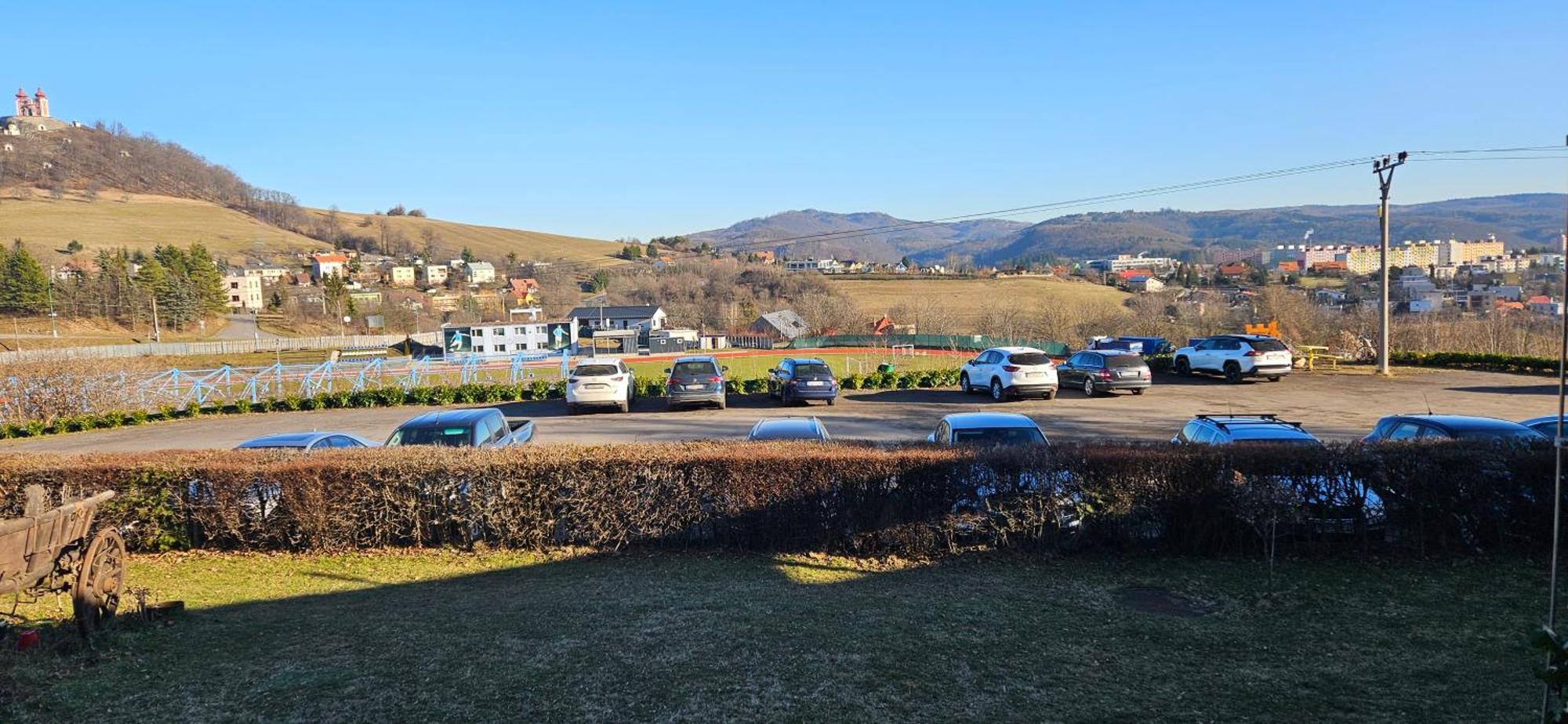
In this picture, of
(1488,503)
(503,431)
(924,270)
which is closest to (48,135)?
(924,270)

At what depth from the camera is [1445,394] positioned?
2502 centimetres

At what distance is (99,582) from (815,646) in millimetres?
5566

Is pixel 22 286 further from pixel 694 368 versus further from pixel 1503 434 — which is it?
pixel 1503 434

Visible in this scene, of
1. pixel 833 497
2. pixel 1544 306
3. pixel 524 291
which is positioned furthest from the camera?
pixel 524 291

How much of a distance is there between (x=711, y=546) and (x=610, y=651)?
124 inches

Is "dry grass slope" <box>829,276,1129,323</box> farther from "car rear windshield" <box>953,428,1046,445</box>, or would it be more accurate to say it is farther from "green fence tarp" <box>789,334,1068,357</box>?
"car rear windshield" <box>953,428,1046,445</box>

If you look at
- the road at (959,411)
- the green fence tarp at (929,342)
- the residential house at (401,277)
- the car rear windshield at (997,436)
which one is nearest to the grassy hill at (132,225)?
the residential house at (401,277)

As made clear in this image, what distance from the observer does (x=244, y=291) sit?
11106cm

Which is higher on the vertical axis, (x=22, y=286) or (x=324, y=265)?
(x=324, y=265)

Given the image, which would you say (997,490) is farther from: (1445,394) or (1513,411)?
(1445,394)

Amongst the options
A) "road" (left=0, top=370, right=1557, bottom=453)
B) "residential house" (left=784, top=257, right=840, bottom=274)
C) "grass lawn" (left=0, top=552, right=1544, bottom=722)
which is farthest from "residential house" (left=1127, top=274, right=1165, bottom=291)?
"grass lawn" (left=0, top=552, right=1544, bottom=722)

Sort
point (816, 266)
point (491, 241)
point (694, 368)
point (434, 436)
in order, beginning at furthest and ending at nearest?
1. point (491, 241)
2. point (816, 266)
3. point (694, 368)
4. point (434, 436)

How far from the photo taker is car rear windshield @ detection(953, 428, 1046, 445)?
1146 centimetres

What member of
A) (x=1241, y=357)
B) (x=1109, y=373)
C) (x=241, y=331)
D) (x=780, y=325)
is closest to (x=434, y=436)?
(x=1109, y=373)
